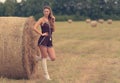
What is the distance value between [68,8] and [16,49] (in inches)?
2611

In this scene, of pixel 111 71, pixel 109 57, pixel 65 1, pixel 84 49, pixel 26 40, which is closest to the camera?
pixel 26 40

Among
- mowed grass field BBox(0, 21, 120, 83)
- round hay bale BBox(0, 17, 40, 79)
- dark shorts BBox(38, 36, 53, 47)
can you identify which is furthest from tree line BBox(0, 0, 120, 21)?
dark shorts BBox(38, 36, 53, 47)

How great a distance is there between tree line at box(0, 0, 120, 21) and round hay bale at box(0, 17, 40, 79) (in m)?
57.1

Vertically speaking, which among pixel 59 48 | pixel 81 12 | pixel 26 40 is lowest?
pixel 81 12

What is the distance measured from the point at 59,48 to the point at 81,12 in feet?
178

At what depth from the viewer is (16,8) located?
76.1 meters

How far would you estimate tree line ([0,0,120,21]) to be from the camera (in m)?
69.7

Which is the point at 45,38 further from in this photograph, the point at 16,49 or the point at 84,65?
the point at 84,65

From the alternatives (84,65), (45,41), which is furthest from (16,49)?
(84,65)

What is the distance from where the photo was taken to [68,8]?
7631 centimetres

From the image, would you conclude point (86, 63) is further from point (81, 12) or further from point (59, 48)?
point (81, 12)

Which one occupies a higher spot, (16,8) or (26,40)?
(26,40)

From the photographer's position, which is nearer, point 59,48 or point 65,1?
point 59,48

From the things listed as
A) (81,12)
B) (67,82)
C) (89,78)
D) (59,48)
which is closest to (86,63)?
(89,78)
